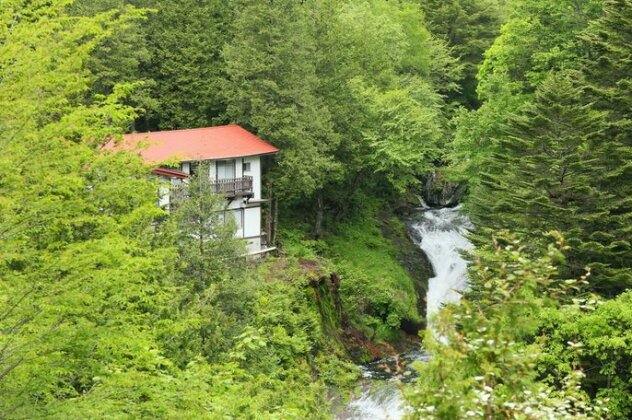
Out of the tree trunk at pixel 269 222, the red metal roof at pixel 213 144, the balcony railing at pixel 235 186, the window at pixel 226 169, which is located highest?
the red metal roof at pixel 213 144

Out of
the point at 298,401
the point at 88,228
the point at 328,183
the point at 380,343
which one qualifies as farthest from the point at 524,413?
the point at 328,183

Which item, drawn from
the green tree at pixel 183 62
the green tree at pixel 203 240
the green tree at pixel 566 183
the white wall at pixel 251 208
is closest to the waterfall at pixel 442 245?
the white wall at pixel 251 208

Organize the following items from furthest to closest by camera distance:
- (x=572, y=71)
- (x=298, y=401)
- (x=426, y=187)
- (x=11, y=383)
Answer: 1. (x=426, y=187)
2. (x=572, y=71)
3. (x=298, y=401)
4. (x=11, y=383)

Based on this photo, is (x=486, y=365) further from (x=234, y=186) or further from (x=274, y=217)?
(x=274, y=217)

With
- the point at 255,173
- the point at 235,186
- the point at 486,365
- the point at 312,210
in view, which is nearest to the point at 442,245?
the point at 312,210

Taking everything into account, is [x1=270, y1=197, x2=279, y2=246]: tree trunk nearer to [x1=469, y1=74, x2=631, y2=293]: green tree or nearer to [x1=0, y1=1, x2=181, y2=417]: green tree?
[x1=469, y1=74, x2=631, y2=293]: green tree

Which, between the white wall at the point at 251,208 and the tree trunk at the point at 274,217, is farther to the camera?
the tree trunk at the point at 274,217

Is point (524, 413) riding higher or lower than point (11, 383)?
higher

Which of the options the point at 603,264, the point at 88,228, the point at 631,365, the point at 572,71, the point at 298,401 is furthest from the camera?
the point at 572,71

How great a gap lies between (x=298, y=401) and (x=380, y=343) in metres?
20.8

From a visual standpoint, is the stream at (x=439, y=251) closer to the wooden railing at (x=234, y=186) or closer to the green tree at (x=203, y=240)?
the wooden railing at (x=234, y=186)

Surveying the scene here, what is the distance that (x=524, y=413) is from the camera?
7316mm

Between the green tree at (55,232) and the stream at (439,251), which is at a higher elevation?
the green tree at (55,232)

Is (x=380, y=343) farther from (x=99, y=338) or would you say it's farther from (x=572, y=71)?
(x=99, y=338)
